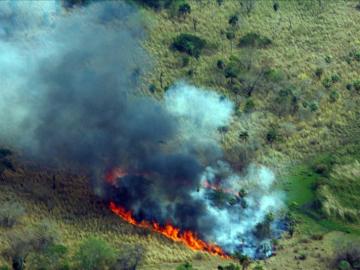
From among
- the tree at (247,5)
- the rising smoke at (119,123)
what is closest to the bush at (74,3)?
the rising smoke at (119,123)

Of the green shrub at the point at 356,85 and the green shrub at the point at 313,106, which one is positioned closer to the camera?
the green shrub at the point at 313,106

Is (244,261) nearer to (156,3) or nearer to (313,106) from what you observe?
(313,106)

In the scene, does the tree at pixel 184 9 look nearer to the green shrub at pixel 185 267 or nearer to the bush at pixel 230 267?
the green shrub at pixel 185 267

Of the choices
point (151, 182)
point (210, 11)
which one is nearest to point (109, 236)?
point (151, 182)

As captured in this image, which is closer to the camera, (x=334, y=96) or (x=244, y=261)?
(x=244, y=261)

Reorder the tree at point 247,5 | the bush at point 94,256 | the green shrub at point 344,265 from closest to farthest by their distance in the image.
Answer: the bush at point 94,256 → the green shrub at point 344,265 → the tree at point 247,5

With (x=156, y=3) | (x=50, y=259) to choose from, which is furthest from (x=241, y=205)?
(x=156, y=3)

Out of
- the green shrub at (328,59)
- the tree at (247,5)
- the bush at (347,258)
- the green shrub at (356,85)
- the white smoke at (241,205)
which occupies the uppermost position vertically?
the tree at (247,5)
